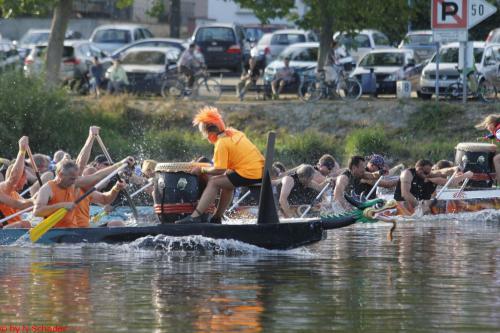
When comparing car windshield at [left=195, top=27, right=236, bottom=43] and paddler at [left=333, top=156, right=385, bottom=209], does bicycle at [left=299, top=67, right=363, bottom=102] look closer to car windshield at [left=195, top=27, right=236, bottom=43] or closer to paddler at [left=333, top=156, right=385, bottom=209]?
car windshield at [left=195, top=27, right=236, bottom=43]

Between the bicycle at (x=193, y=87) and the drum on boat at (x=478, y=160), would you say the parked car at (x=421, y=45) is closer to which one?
the bicycle at (x=193, y=87)

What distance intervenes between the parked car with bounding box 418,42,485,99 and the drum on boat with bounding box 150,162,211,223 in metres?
17.3

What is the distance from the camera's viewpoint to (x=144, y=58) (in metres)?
36.7

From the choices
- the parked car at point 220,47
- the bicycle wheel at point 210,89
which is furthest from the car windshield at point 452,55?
the parked car at point 220,47

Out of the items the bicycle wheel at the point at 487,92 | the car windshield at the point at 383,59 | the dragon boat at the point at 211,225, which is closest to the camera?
the dragon boat at the point at 211,225

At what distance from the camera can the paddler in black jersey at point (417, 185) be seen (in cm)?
2209

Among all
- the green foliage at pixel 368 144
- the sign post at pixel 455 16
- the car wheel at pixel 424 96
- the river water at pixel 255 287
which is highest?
the sign post at pixel 455 16

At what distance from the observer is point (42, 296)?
14.0 meters

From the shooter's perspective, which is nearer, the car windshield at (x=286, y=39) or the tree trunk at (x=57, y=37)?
the tree trunk at (x=57, y=37)

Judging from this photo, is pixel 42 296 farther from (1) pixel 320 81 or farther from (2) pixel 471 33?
(2) pixel 471 33

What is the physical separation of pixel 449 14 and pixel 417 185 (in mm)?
9438

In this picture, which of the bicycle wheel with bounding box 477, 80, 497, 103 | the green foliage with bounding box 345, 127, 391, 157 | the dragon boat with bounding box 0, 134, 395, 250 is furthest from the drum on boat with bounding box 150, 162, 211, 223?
the bicycle wheel with bounding box 477, 80, 497, 103

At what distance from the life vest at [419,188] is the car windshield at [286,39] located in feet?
71.6

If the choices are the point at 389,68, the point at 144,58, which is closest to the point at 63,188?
the point at 389,68
